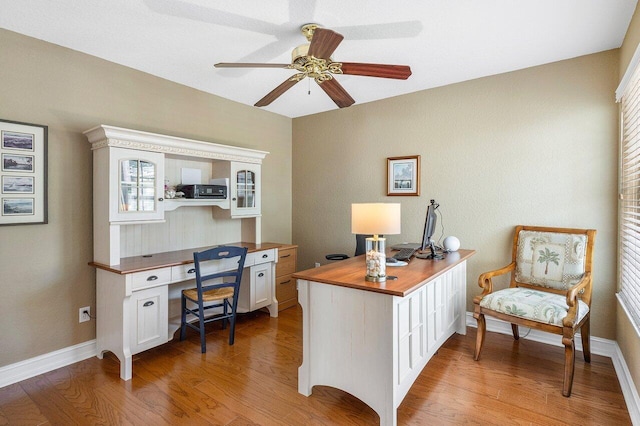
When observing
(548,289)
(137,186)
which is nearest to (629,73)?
(548,289)

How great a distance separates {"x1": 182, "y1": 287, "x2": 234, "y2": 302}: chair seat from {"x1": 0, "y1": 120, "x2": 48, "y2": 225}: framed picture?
3.94 feet

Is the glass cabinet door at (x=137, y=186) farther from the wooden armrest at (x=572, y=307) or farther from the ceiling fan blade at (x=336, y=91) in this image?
the wooden armrest at (x=572, y=307)

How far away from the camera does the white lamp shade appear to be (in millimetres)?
1965

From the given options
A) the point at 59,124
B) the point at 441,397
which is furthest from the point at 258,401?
the point at 59,124

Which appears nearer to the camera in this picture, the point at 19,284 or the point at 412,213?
the point at 19,284

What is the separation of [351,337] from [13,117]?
2.77 meters

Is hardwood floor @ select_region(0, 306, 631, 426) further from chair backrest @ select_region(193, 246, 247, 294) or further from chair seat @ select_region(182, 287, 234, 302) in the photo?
chair backrest @ select_region(193, 246, 247, 294)

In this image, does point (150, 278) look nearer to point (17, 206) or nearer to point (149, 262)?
point (149, 262)

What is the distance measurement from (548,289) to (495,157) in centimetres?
124

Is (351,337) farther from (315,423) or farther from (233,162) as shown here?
(233,162)

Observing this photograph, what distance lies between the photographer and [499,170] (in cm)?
310

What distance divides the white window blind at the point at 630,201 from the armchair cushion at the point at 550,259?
27cm

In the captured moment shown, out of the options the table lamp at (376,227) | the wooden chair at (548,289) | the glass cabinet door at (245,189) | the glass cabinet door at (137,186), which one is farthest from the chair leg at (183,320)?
the wooden chair at (548,289)

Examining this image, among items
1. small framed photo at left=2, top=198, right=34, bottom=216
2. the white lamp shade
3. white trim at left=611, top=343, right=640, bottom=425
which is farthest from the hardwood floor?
small framed photo at left=2, top=198, right=34, bottom=216
